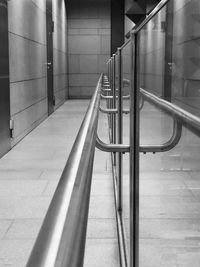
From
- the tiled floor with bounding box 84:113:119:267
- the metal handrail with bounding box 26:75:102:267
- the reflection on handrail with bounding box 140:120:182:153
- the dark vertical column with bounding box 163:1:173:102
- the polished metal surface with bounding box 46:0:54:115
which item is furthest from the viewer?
the polished metal surface with bounding box 46:0:54:115

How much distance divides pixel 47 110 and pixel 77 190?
918 cm

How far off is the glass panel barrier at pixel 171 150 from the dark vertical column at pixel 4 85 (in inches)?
146

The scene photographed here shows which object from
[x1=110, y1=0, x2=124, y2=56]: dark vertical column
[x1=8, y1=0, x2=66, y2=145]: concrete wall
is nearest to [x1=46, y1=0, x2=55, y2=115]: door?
[x1=8, y1=0, x2=66, y2=145]: concrete wall

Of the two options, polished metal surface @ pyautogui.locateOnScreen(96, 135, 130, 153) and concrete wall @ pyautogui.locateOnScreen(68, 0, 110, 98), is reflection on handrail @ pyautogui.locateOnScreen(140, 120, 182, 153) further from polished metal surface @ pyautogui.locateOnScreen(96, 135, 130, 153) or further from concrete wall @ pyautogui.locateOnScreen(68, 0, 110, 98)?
concrete wall @ pyautogui.locateOnScreen(68, 0, 110, 98)

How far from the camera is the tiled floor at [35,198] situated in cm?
259

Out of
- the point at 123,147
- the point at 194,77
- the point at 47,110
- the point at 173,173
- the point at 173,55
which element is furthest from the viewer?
the point at 47,110

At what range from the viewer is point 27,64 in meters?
7.15

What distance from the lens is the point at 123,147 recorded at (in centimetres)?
203

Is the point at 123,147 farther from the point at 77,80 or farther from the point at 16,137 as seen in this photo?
the point at 77,80

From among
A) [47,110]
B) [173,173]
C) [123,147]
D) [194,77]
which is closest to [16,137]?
[47,110]

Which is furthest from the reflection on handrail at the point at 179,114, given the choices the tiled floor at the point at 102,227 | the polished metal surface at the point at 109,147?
the tiled floor at the point at 102,227

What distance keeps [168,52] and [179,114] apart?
167mm

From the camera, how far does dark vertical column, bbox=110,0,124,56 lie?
14448 mm

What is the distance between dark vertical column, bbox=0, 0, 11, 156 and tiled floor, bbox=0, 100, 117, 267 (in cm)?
19
